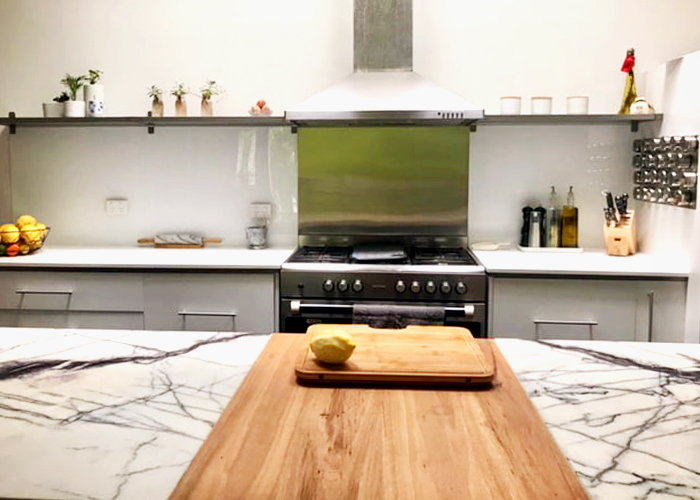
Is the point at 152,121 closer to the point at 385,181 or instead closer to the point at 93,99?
the point at 93,99

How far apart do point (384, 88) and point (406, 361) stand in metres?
1.98

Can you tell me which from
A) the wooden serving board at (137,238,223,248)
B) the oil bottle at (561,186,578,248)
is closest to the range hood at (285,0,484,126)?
the oil bottle at (561,186,578,248)

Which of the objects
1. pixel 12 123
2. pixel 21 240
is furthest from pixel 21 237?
pixel 12 123

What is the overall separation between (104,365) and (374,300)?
64.6 inches

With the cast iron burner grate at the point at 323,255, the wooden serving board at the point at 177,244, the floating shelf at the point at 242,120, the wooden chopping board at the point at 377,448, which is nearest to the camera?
the wooden chopping board at the point at 377,448

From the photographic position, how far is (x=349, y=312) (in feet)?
10.2

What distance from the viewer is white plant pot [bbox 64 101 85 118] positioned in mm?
3611

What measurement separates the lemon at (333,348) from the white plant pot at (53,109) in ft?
8.66

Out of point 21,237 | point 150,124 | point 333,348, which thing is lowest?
point 333,348

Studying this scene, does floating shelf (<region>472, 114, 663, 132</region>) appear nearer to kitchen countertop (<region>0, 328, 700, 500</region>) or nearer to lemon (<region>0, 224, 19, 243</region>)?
kitchen countertop (<region>0, 328, 700, 500</region>)

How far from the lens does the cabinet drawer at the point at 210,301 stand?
3.22 m

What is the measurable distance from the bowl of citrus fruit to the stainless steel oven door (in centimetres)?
141

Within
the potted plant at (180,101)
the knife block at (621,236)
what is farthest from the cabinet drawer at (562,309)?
the potted plant at (180,101)

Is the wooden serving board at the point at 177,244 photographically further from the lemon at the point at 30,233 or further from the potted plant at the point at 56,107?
the potted plant at the point at 56,107
